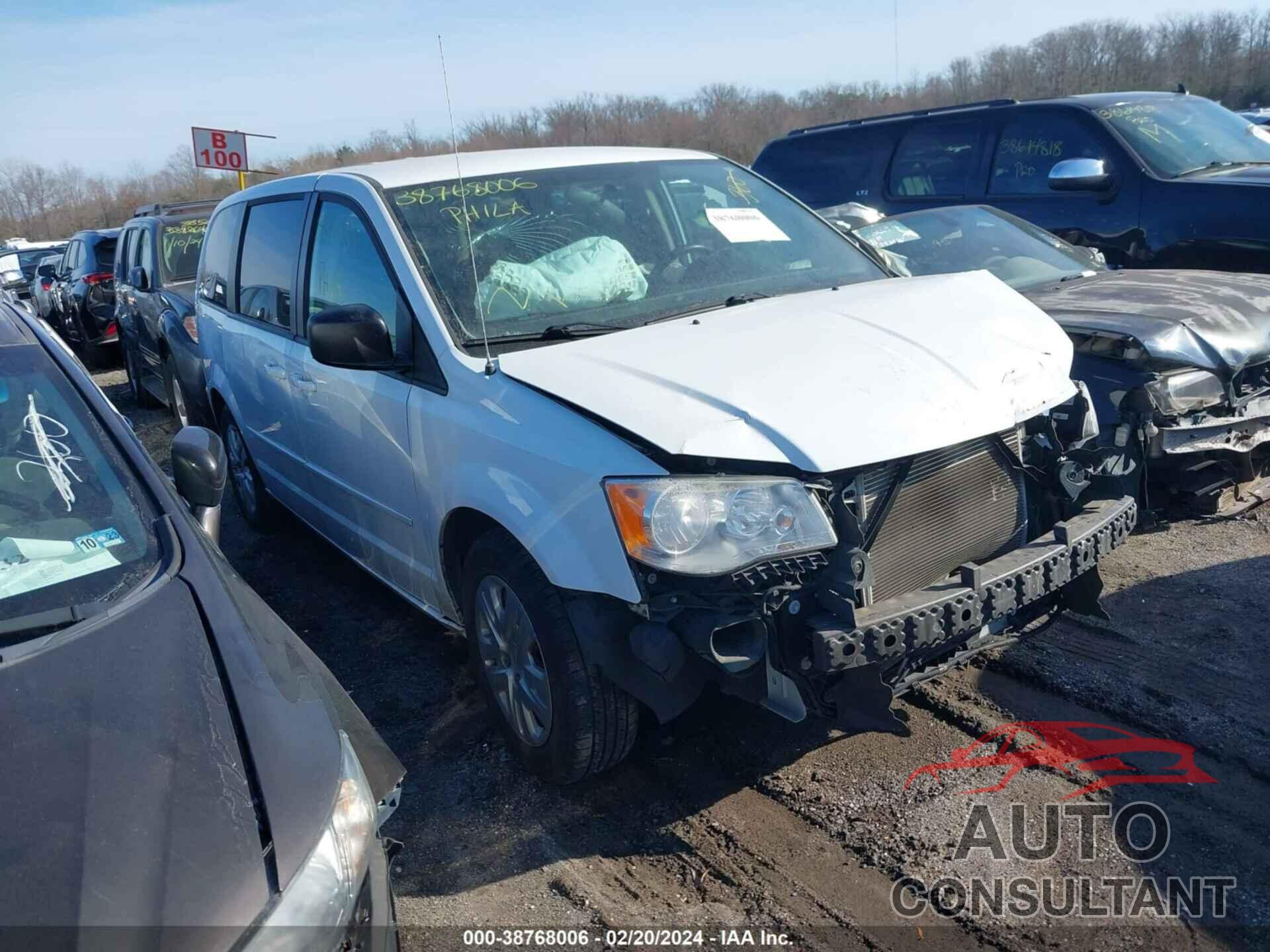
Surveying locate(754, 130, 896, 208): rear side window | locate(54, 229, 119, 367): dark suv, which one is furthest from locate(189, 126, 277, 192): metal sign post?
locate(754, 130, 896, 208): rear side window

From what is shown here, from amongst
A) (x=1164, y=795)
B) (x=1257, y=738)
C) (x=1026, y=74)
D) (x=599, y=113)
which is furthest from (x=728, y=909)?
(x=1026, y=74)

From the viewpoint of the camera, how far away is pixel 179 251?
31.0 ft

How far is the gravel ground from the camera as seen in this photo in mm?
2668

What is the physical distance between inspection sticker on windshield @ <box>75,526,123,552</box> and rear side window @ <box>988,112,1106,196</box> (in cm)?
685

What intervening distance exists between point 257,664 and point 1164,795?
2.53 meters

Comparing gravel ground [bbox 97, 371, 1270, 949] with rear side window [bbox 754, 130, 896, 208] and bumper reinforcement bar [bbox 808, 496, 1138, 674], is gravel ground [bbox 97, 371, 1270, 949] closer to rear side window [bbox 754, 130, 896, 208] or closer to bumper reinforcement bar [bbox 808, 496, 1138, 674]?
bumper reinforcement bar [bbox 808, 496, 1138, 674]

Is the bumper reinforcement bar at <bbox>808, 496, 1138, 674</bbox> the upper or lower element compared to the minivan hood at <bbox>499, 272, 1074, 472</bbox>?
lower

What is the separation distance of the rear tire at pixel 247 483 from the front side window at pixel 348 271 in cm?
184

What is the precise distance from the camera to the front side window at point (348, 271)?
11.9 feet

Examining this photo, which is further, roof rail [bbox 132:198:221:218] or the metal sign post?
the metal sign post

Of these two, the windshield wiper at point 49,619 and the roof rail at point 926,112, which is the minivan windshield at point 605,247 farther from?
the roof rail at point 926,112

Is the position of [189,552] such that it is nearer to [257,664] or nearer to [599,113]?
[257,664]

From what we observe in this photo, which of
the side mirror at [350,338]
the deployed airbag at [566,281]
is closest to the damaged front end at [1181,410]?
the deployed airbag at [566,281]

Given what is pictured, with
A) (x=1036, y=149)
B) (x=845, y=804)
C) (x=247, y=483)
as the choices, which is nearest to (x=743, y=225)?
(x=845, y=804)
